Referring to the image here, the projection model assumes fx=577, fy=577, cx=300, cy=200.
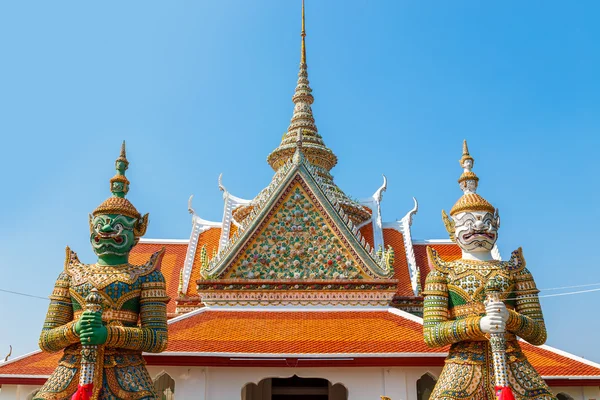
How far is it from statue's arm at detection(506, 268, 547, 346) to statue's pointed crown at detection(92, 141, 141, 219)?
397 centimetres

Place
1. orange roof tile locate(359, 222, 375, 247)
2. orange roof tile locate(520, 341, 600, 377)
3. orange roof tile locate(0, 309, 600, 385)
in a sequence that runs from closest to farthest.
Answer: orange roof tile locate(520, 341, 600, 377)
orange roof tile locate(0, 309, 600, 385)
orange roof tile locate(359, 222, 375, 247)

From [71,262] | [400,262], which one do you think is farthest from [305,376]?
[400,262]

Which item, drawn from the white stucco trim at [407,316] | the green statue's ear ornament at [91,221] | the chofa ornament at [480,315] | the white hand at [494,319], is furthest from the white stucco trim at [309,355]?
the white hand at [494,319]

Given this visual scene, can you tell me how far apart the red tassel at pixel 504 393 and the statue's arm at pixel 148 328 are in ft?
10.4

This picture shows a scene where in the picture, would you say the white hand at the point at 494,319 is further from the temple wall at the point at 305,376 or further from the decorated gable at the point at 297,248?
the decorated gable at the point at 297,248

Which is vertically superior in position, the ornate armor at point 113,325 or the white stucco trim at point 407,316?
the white stucco trim at point 407,316

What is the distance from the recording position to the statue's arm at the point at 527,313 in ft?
17.7

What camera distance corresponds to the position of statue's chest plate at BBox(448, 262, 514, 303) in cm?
568

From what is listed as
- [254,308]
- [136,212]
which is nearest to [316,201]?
[254,308]

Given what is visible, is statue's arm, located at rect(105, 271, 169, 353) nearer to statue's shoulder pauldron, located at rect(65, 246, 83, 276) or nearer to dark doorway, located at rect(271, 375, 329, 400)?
statue's shoulder pauldron, located at rect(65, 246, 83, 276)

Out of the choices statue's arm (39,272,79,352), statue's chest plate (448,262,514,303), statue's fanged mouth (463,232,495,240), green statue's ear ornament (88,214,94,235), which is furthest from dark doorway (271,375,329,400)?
green statue's ear ornament (88,214,94,235)

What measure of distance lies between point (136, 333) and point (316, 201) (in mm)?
4741

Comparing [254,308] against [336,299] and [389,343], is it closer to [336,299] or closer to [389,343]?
[336,299]

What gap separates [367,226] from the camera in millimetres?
12586
